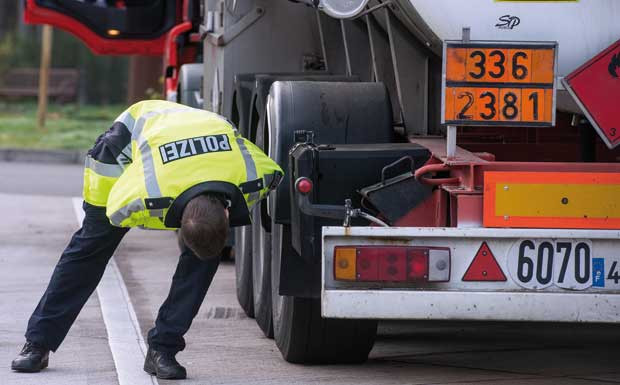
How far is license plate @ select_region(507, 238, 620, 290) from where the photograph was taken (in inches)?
208

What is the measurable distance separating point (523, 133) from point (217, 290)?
9.66 ft

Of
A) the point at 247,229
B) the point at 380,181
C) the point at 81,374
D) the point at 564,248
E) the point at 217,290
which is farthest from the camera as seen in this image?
the point at 217,290

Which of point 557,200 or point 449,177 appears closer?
point 557,200

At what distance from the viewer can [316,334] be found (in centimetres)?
614

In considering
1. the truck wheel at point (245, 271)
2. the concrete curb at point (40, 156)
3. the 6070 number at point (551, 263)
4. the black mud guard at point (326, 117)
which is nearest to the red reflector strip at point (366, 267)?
the 6070 number at point (551, 263)

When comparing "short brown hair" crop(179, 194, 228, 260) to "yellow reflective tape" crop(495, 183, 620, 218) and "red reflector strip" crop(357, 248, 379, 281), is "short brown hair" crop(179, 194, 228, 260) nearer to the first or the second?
"red reflector strip" crop(357, 248, 379, 281)

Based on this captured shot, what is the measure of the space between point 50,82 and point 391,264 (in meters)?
22.8

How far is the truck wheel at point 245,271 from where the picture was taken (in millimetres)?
7637

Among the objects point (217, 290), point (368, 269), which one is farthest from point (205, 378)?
point (217, 290)

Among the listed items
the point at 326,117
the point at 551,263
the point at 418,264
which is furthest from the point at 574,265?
the point at 326,117

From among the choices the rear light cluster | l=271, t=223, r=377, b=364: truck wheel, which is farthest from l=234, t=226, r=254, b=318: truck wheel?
the rear light cluster

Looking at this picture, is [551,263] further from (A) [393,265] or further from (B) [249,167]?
(B) [249,167]

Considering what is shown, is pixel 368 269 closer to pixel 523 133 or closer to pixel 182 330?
pixel 182 330

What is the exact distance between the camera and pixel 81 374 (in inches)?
239
